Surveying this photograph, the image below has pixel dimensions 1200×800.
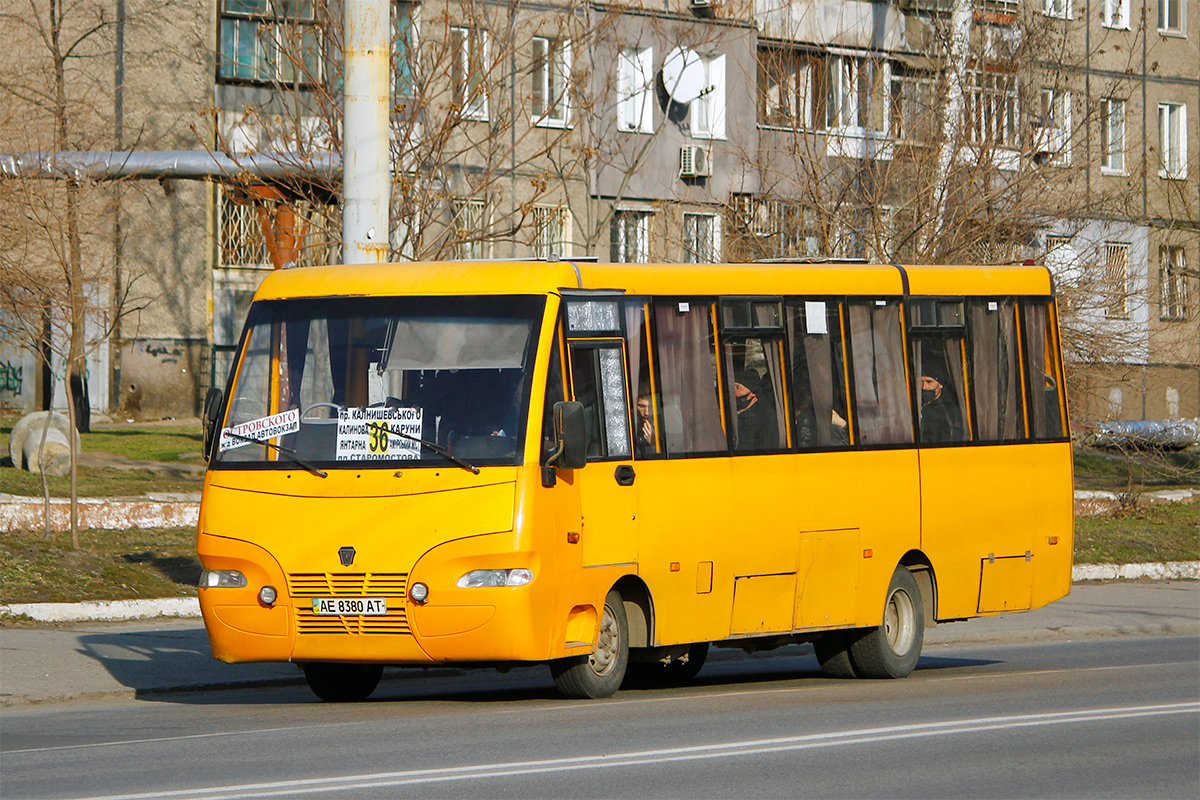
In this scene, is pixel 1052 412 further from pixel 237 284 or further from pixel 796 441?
pixel 237 284

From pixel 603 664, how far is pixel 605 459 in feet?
4.21

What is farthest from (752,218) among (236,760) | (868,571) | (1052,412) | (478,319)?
(236,760)

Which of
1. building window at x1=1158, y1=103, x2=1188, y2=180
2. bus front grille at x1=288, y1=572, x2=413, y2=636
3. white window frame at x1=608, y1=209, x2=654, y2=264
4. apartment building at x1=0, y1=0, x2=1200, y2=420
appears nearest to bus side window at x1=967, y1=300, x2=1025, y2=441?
bus front grille at x1=288, y1=572, x2=413, y2=636

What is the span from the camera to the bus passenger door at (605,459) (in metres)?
12.0

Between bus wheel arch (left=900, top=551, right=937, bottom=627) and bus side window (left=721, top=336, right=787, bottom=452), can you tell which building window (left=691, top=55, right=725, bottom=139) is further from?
bus side window (left=721, top=336, right=787, bottom=452)

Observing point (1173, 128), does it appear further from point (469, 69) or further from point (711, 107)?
point (469, 69)

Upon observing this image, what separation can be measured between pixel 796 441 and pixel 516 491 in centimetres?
288

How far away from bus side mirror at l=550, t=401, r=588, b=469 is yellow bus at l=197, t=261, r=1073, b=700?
0.02 metres

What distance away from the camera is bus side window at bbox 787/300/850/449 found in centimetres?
1368

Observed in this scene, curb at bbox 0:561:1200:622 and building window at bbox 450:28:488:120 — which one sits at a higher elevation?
building window at bbox 450:28:488:120

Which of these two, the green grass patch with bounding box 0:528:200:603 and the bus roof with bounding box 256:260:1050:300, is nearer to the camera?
the bus roof with bounding box 256:260:1050:300

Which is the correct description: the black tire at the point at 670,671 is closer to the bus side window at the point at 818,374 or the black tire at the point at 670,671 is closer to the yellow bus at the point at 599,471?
the yellow bus at the point at 599,471

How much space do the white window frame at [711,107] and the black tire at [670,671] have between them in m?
26.0

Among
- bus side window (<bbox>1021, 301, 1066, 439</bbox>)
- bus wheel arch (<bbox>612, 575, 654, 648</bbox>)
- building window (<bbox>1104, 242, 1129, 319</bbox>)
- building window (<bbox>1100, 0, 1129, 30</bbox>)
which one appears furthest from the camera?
building window (<bbox>1100, 0, 1129, 30</bbox>)
